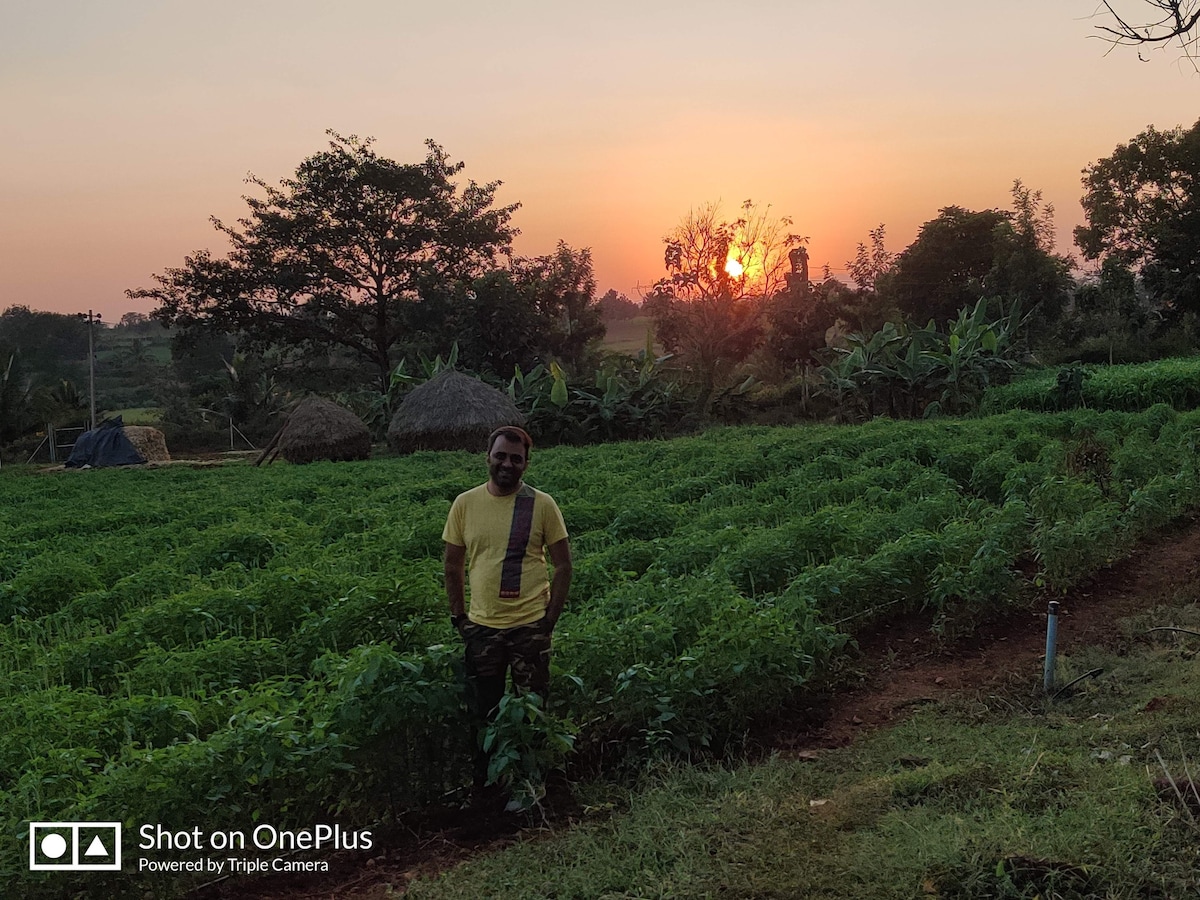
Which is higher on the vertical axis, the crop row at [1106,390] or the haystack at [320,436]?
the crop row at [1106,390]

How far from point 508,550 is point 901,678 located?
296 centimetres

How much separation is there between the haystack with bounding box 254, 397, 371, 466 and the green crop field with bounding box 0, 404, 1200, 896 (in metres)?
9.26

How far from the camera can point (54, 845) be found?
3340 millimetres

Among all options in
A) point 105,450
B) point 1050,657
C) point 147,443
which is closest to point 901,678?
point 1050,657

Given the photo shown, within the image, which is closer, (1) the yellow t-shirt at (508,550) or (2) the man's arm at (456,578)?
(1) the yellow t-shirt at (508,550)

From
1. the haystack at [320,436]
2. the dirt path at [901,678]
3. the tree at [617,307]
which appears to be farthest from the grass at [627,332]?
the dirt path at [901,678]

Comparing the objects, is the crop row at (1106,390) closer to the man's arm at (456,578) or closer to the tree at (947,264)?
the tree at (947,264)

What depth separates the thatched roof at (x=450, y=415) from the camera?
73.2 ft

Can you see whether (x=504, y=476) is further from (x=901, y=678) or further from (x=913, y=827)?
(x=901, y=678)

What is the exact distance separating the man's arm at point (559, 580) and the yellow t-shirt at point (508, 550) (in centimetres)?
5

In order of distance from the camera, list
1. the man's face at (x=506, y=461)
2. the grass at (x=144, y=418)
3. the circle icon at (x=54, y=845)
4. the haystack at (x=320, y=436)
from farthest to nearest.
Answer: the grass at (x=144, y=418) → the haystack at (x=320, y=436) → the man's face at (x=506, y=461) → the circle icon at (x=54, y=845)

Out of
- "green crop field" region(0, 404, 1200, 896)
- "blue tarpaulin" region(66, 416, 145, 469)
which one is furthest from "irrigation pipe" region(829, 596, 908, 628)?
"blue tarpaulin" region(66, 416, 145, 469)

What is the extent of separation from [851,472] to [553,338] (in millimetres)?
22214

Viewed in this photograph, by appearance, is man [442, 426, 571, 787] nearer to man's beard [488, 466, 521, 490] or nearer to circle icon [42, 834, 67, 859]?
man's beard [488, 466, 521, 490]
